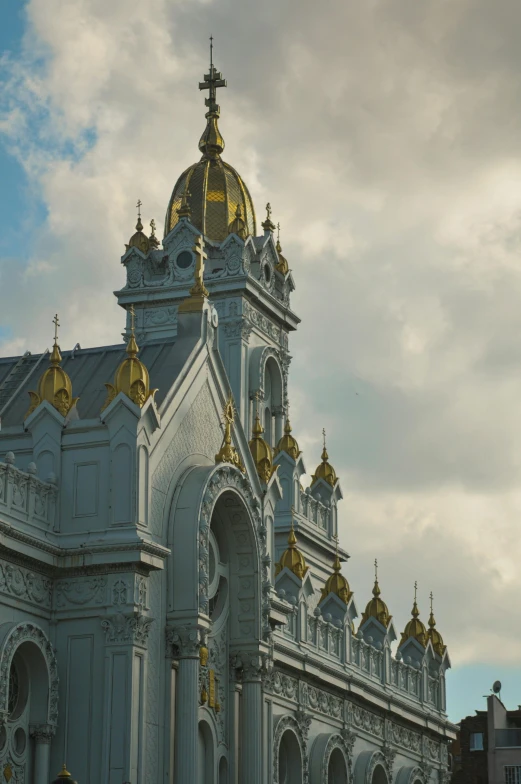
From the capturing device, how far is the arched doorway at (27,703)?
41906mm

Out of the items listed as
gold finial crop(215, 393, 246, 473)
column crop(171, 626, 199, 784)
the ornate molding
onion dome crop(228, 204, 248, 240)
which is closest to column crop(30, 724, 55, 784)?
the ornate molding

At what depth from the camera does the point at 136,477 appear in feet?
146

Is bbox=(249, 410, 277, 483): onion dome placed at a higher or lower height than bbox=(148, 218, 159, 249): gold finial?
lower

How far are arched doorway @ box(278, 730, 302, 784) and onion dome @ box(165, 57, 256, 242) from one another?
21.9 m

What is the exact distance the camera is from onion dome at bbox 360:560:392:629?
69.2m

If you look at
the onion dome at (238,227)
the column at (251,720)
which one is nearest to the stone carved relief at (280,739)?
the column at (251,720)

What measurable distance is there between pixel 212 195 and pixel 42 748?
34.7 meters

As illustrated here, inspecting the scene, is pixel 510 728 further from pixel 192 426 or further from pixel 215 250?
pixel 192 426

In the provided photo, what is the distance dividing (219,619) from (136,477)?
264 inches

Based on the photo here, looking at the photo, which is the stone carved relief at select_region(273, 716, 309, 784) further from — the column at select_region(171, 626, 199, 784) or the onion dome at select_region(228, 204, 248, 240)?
the onion dome at select_region(228, 204, 248, 240)

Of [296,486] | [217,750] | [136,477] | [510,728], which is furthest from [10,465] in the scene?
[510,728]

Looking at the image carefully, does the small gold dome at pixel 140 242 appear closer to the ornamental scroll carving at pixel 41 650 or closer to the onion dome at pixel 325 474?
the onion dome at pixel 325 474

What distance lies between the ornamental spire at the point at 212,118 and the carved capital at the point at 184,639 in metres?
32.9

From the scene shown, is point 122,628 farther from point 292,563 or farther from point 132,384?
point 292,563
